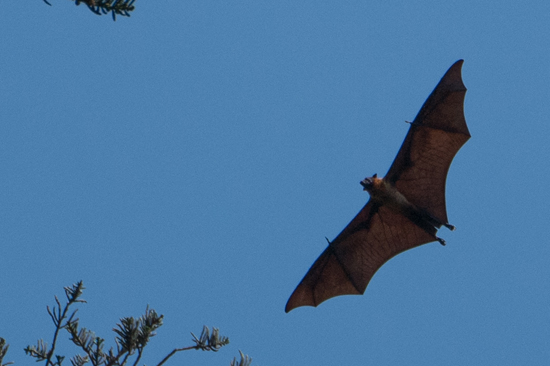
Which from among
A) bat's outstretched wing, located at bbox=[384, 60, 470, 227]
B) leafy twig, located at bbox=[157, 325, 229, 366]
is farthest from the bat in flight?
leafy twig, located at bbox=[157, 325, 229, 366]

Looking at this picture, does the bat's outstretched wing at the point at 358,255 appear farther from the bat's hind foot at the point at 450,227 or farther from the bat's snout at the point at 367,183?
the bat's snout at the point at 367,183

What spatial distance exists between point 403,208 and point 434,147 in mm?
1390

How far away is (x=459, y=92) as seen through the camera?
10.5m

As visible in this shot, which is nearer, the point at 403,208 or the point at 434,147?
the point at 434,147

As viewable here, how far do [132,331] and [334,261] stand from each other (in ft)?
23.1

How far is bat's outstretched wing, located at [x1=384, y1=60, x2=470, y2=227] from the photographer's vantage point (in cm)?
1062

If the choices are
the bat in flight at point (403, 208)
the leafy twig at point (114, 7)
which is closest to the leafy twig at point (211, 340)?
the leafy twig at point (114, 7)

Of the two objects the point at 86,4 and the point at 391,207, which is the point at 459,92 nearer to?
the point at 391,207

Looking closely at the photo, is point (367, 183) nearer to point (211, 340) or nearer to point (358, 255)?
point (358, 255)

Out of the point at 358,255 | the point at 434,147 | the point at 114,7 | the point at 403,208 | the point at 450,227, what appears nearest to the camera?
the point at 114,7

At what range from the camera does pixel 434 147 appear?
10.9 meters

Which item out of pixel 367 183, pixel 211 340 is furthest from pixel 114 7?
pixel 367 183

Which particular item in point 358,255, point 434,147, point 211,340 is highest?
point 434,147

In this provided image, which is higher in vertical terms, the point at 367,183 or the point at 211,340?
the point at 367,183
